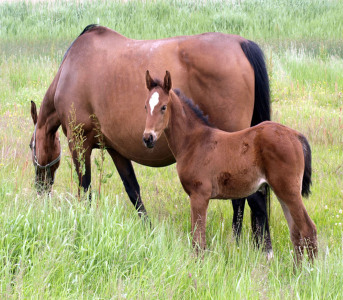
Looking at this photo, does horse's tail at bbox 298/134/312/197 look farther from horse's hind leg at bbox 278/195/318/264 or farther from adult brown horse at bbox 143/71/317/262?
horse's hind leg at bbox 278/195/318/264

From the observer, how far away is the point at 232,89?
17.0 feet

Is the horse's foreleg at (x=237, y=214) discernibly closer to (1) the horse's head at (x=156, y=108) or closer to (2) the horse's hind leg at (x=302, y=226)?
(2) the horse's hind leg at (x=302, y=226)

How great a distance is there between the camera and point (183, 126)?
4617mm

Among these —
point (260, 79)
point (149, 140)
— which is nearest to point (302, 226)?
point (149, 140)

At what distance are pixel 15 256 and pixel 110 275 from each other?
0.71 m

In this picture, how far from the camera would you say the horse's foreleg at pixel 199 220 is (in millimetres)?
4395

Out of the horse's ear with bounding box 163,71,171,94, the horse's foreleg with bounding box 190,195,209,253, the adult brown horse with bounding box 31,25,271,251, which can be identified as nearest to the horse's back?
the adult brown horse with bounding box 31,25,271,251

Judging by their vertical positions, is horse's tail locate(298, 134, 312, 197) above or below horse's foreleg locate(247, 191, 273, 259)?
above

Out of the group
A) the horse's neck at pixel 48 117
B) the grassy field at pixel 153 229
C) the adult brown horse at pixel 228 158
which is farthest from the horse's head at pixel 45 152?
the adult brown horse at pixel 228 158

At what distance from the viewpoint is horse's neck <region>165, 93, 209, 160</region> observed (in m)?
4.60

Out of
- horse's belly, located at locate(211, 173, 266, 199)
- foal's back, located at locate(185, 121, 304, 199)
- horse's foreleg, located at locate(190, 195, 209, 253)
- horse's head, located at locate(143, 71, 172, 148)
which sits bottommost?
horse's foreleg, located at locate(190, 195, 209, 253)

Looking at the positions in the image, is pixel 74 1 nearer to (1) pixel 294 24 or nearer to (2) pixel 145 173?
(1) pixel 294 24

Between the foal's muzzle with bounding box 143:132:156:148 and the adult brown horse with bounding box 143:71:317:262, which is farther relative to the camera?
the adult brown horse with bounding box 143:71:317:262

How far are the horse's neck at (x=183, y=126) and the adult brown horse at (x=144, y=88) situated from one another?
22.0 inches
